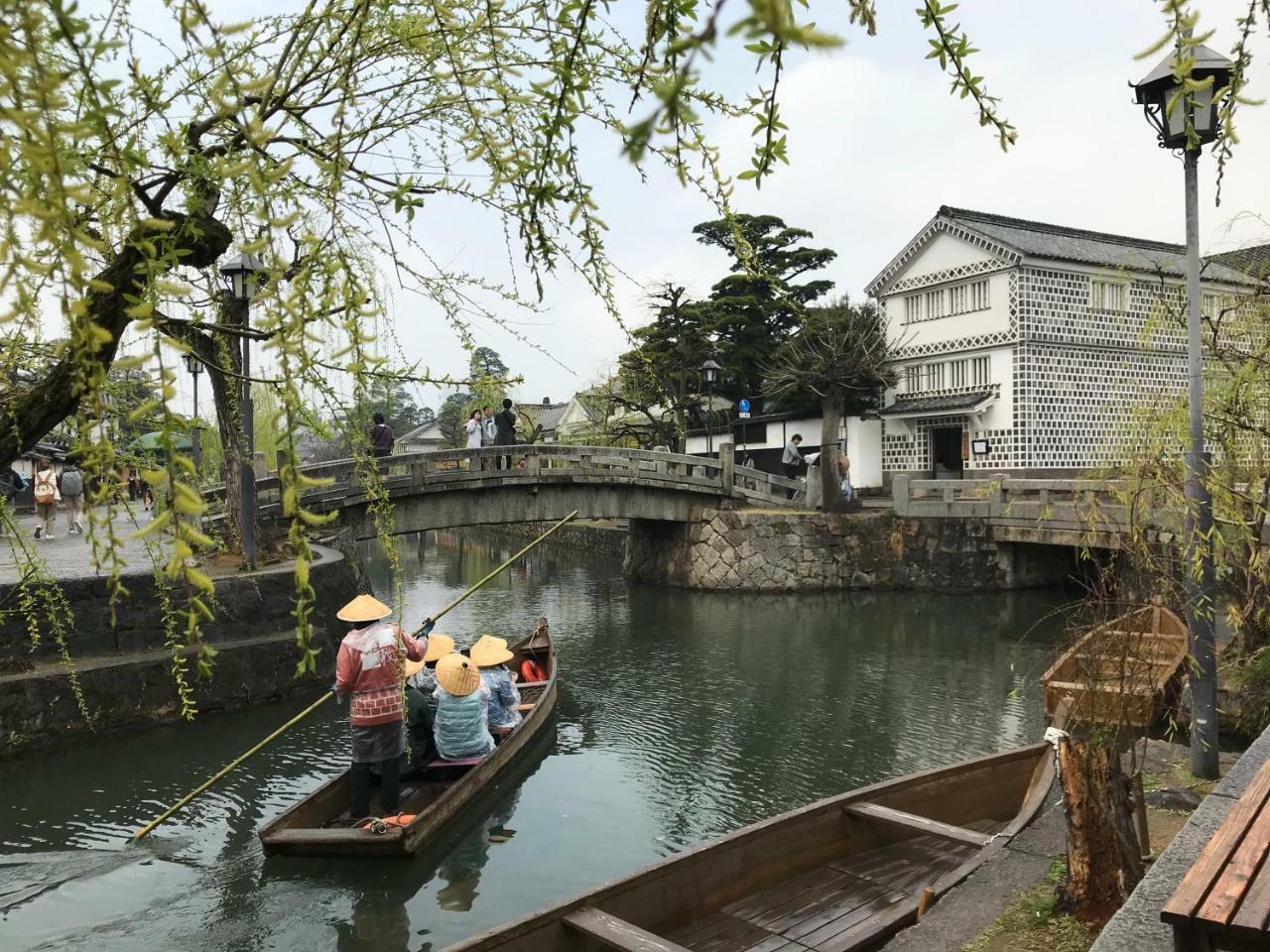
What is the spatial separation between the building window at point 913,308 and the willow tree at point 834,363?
41.0 inches

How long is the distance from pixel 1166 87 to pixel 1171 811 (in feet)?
13.5

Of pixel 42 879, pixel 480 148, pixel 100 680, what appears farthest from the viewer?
pixel 100 680

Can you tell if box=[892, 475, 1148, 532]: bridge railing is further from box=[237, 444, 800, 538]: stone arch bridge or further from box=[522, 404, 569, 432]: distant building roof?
box=[522, 404, 569, 432]: distant building roof

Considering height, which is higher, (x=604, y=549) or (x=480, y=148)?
(x=480, y=148)

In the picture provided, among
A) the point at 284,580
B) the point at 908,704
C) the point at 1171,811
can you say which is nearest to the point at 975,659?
the point at 908,704

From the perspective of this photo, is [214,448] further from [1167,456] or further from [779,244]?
[779,244]

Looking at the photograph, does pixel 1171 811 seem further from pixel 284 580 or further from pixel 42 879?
pixel 284 580

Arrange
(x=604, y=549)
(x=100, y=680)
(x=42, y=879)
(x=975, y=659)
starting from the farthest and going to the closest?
(x=604, y=549) < (x=975, y=659) < (x=100, y=680) < (x=42, y=879)

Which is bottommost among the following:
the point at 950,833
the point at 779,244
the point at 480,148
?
the point at 950,833

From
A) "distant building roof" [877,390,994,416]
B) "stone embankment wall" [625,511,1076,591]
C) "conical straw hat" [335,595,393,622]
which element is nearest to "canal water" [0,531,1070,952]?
"conical straw hat" [335,595,393,622]

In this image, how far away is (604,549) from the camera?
94.4 ft

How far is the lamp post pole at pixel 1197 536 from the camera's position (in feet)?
18.2

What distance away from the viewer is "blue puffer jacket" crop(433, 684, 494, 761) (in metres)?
7.57

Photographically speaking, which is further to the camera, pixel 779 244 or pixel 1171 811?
A: pixel 779 244
